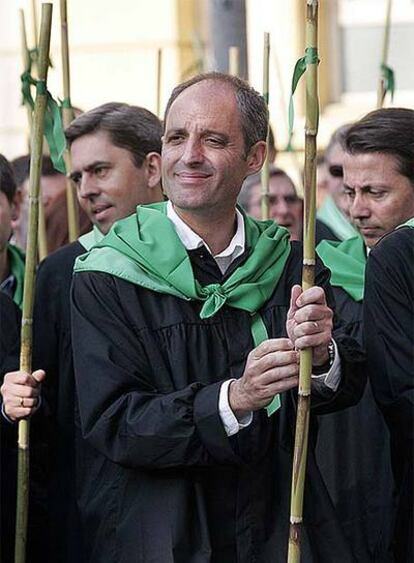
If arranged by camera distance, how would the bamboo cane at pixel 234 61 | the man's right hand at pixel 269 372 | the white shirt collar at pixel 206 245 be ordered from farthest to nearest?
the bamboo cane at pixel 234 61, the white shirt collar at pixel 206 245, the man's right hand at pixel 269 372

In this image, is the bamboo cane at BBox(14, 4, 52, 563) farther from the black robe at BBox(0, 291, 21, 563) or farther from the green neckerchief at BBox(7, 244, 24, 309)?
the green neckerchief at BBox(7, 244, 24, 309)

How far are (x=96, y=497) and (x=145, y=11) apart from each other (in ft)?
21.7

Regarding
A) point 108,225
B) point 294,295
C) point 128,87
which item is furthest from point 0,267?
point 128,87

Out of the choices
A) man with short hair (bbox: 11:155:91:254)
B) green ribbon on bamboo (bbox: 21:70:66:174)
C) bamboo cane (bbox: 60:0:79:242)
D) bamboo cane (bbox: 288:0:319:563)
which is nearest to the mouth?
bamboo cane (bbox: 288:0:319:563)

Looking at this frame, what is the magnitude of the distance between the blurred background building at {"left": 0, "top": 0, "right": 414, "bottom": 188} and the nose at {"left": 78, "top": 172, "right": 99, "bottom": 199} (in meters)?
5.04

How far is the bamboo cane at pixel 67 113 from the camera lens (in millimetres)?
4520

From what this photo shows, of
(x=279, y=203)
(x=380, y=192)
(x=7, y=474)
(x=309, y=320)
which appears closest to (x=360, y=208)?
(x=380, y=192)

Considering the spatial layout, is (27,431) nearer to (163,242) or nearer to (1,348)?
(1,348)

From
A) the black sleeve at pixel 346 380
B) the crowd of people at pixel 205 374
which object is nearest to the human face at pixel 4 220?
the crowd of people at pixel 205 374

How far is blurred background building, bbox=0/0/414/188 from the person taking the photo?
9.58 metres

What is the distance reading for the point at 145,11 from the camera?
9.67 m

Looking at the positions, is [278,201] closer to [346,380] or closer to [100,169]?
[100,169]

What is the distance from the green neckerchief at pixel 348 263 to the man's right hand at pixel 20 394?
3.30 ft

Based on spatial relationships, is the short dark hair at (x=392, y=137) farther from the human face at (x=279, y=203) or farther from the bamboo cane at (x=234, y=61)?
the human face at (x=279, y=203)
